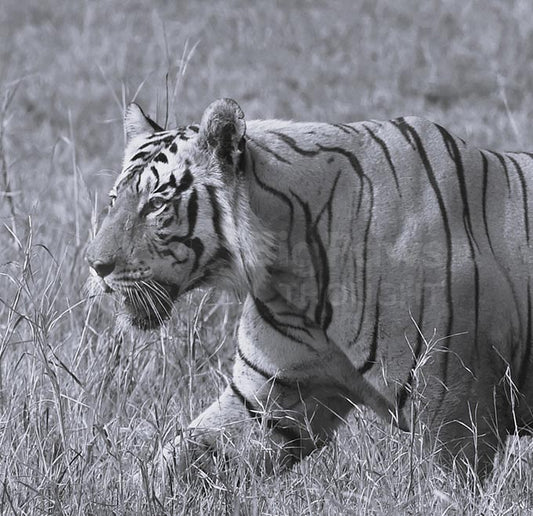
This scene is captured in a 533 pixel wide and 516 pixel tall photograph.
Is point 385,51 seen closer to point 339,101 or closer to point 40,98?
point 339,101

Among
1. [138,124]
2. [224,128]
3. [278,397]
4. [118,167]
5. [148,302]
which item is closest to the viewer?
[224,128]

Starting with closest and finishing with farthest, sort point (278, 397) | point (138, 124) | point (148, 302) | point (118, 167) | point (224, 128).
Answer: point (224, 128)
point (148, 302)
point (278, 397)
point (138, 124)
point (118, 167)

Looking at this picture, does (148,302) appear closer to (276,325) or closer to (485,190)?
(276,325)

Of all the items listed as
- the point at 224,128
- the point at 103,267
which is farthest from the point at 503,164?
the point at 103,267

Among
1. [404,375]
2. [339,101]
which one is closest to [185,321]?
[404,375]

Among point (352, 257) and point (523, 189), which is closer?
point (352, 257)

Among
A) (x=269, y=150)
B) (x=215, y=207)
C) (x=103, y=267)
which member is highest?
(x=269, y=150)

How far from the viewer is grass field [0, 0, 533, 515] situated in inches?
119

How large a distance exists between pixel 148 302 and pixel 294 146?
50cm

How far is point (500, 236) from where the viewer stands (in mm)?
3246

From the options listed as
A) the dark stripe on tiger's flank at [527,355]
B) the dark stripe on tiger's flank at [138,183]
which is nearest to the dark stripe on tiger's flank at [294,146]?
the dark stripe on tiger's flank at [138,183]

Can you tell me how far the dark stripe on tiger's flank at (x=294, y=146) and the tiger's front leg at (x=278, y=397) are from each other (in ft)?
1.13

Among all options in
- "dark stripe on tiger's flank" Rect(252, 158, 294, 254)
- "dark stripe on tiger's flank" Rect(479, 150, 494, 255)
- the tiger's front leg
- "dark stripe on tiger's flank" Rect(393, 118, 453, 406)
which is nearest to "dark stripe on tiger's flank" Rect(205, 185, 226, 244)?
"dark stripe on tiger's flank" Rect(252, 158, 294, 254)

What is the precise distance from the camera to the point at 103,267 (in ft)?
10.4
